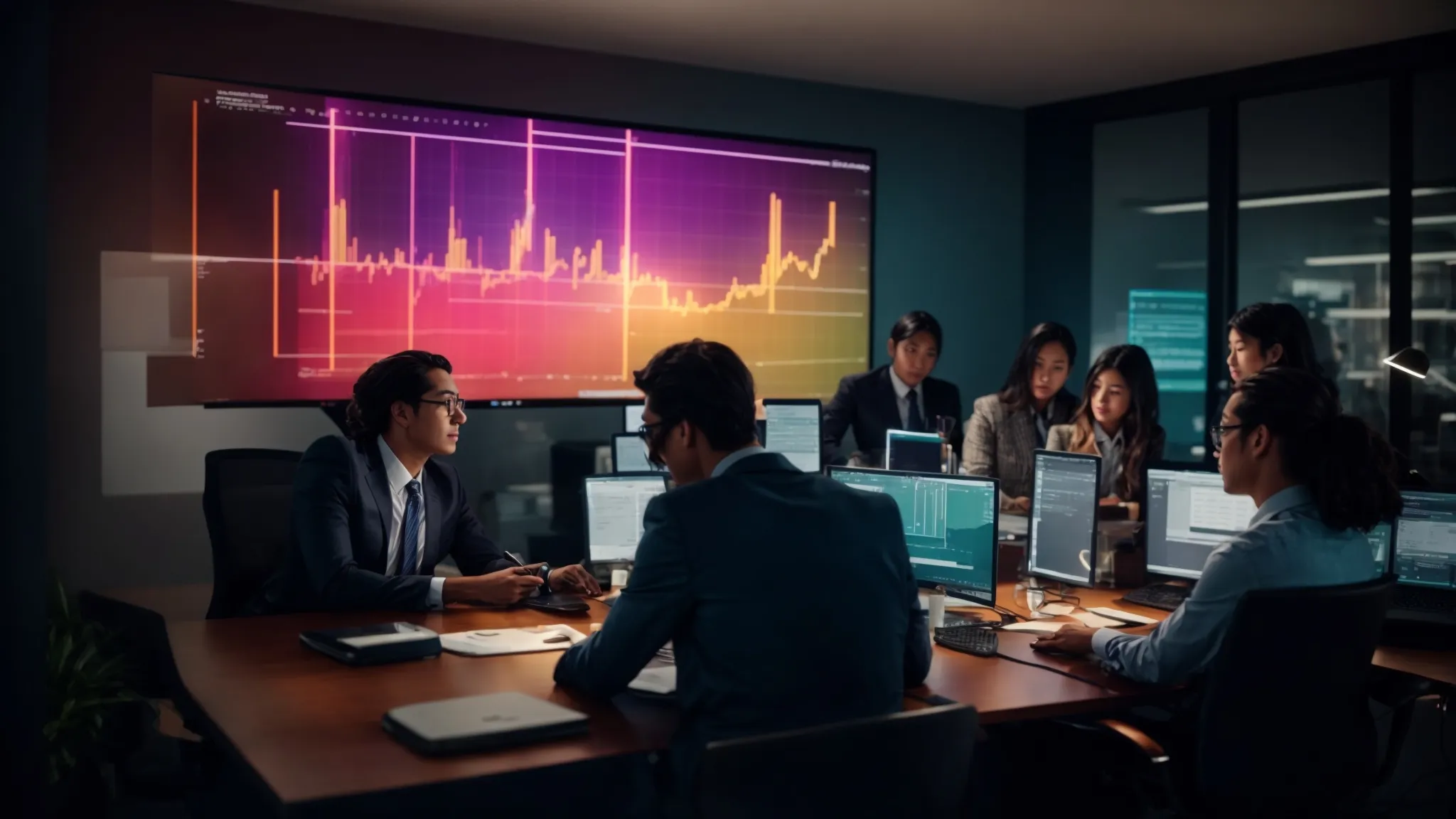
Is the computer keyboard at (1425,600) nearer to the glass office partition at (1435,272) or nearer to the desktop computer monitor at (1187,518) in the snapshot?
the desktop computer monitor at (1187,518)

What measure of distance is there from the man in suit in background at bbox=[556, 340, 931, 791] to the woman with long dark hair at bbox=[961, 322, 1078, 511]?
2.63 metres

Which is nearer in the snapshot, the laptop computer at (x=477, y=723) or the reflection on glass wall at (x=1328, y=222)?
the laptop computer at (x=477, y=723)

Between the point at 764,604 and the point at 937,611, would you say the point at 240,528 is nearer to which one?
the point at 937,611

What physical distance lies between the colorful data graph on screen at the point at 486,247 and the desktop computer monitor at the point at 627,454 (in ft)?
4.38

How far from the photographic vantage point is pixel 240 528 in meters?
3.44

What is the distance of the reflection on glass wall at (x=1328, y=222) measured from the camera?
5879 mm

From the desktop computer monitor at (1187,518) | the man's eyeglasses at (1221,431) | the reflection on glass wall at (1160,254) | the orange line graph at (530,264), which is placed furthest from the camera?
the reflection on glass wall at (1160,254)

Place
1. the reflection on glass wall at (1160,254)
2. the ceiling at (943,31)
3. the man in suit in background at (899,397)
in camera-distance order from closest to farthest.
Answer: the ceiling at (943,31)
the man in suit in background at (899,397)
the reflection on glass wall at (1160,254)

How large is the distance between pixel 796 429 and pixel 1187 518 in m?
1.88

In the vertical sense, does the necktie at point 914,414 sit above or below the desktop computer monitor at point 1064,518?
above

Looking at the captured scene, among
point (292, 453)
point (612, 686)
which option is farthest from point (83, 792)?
point (612, 686)

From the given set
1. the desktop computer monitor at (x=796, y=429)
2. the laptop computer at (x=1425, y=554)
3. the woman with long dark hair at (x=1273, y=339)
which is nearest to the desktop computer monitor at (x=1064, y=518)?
the laptop computer at (x=1425, y=554)

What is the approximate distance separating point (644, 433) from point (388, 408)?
1157 mm

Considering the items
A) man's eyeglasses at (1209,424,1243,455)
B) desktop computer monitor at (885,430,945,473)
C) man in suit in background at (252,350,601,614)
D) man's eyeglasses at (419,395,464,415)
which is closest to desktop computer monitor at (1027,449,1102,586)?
desktop computer monitor at (885,430,945,473)
